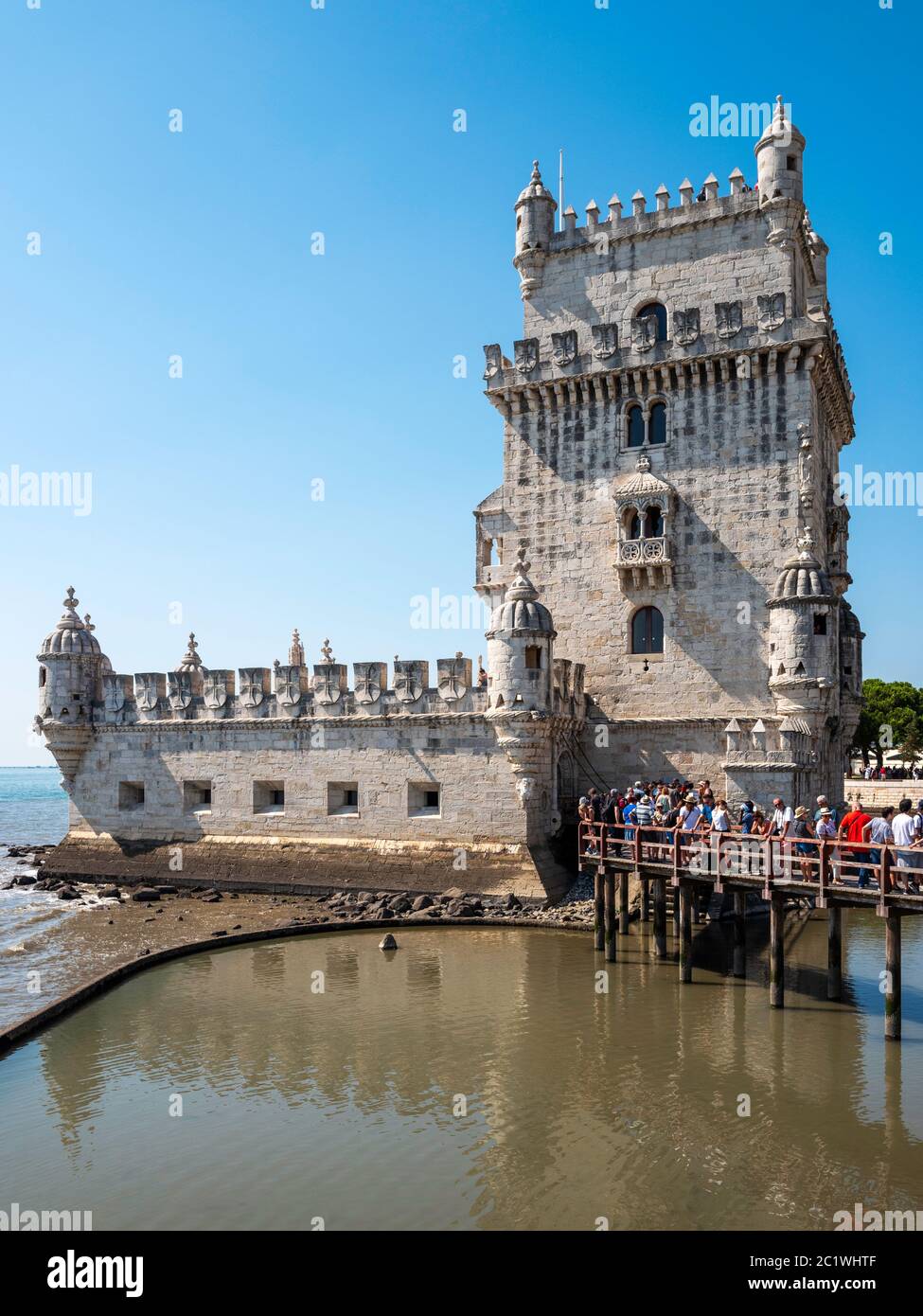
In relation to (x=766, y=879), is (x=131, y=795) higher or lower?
higher

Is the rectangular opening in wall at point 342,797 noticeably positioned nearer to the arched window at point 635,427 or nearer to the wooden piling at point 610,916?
the wooden piling at point 610,916

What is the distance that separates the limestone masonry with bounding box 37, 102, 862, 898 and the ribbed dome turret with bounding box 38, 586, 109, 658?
114 mm

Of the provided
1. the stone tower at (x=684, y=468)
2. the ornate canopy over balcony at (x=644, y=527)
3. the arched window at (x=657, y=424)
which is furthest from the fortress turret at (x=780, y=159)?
the ornate canopy over balcony at (x=644, y=527)

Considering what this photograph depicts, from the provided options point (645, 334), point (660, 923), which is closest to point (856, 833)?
point (660, 923)

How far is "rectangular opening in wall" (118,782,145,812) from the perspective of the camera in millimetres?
28531

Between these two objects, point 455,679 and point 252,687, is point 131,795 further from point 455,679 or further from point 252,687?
point 455,679

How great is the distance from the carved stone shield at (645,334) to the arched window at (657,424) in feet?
4.84

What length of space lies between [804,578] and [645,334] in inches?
302

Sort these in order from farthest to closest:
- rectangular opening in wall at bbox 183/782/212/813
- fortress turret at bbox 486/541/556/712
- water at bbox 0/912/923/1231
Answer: rectangular opening in wall at bbox 183/782/212/813 → fortress turret at bbox 486/541/556/712 → water at bbox 0/912/923/1231

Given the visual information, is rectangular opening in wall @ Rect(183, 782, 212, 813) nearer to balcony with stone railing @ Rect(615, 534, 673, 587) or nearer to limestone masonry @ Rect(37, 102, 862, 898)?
limestone masonry @ Rect(37, 102, 862, 898)

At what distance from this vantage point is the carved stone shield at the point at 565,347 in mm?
26344

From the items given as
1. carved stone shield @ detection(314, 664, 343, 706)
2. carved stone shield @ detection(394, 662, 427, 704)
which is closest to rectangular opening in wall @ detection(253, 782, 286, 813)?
carved stone shield @ detection(314, 664, 343, 706)

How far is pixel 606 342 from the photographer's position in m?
26.0
